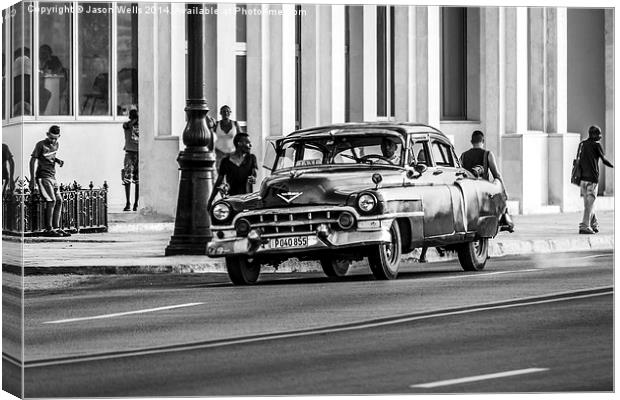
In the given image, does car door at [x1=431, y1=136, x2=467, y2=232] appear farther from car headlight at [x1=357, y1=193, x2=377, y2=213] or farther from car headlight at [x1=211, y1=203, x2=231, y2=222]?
car headlight at [x1=211, y1=203, x2=231, y2=222]

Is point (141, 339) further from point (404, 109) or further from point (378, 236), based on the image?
point (404, 109)

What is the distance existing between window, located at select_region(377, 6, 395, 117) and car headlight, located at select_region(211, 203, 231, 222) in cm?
147

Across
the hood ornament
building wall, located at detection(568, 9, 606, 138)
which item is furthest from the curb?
building wall, located at detection(568, 9, 606, 138)

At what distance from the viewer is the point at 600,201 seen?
1500 cm

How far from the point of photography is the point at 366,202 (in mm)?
14508

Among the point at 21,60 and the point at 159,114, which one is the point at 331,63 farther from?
the point at 21,60

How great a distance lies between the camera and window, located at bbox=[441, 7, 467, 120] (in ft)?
49.9

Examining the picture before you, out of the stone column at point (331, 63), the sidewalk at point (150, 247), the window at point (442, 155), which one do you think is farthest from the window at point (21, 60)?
the window at point (442, 155)

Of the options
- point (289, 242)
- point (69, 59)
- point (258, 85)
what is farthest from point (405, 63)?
point (69, 59)

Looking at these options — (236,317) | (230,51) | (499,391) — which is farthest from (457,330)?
(230,51)

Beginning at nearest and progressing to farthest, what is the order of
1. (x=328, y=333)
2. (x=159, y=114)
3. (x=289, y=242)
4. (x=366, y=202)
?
(x=328, y=333) < (x=289, y=242) < (x=366, y=202) < (x=159, y=114)

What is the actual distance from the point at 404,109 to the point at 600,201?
5.57 feet

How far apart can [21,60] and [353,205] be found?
8.87 ft

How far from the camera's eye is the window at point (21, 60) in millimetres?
14039
